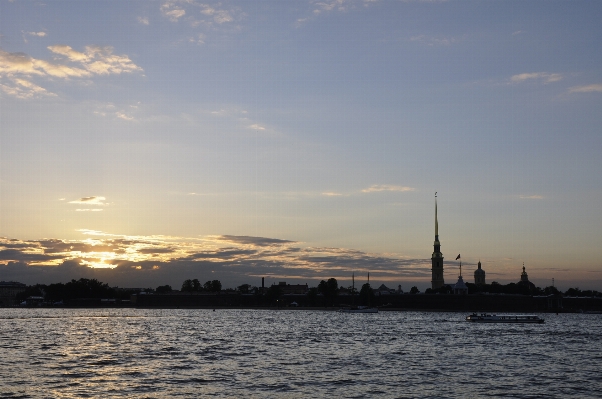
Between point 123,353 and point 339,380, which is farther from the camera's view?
point 123,353

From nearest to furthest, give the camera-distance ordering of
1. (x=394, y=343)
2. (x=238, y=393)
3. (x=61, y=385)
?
(x=238, y=393) → (x=61, y=385) → (x=394, y=343)

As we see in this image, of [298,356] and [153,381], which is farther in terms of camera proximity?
[298,356]

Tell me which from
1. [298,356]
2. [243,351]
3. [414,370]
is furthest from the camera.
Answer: [243,351]

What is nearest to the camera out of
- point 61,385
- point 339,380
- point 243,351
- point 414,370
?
point 61,385

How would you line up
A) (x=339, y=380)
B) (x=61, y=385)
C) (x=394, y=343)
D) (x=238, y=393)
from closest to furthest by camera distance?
1. (x=238, y=393)
2. (x=61, y=385)
3. (x=339, y=380)
4. (x=394, y=343)

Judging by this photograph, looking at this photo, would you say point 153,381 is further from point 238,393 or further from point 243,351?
point 243,351

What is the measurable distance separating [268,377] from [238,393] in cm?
663

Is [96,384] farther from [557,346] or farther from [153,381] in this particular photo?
[557,346]

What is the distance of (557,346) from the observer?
72.3 metres

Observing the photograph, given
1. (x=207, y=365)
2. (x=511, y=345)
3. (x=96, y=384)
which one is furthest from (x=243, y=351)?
(x=511, y=345)

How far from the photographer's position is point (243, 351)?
6000 centimetres

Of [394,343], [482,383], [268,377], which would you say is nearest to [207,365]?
[268,377]

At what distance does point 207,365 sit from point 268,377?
755 centimetres

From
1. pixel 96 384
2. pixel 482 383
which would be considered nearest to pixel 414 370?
pixel 482 383
